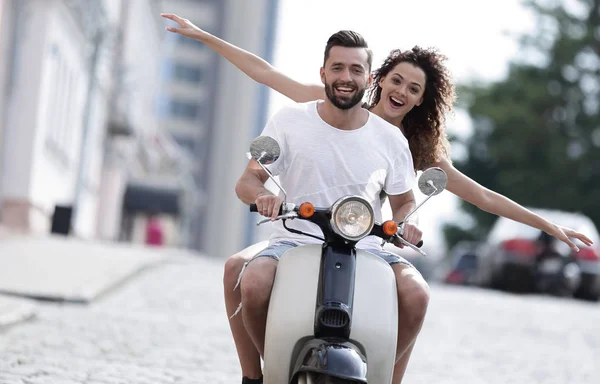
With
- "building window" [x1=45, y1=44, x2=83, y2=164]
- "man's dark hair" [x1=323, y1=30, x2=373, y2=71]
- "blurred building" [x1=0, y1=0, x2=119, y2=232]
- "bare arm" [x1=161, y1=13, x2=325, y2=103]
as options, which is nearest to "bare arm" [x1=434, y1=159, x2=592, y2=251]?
"bare arm" [x1=161, y1=13, x2=325, y2=103]

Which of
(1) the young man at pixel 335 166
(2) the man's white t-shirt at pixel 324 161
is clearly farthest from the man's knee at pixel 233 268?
(2) the man's white t-shirt at pixel 324 161

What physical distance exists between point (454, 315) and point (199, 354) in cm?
672

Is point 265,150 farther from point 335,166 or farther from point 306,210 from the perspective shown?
point 335,166

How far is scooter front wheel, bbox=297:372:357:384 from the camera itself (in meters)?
4.50

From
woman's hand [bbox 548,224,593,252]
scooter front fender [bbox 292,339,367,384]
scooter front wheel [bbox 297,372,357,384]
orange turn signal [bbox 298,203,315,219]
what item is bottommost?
scooter front wheel [bbox 297,372,357,384]

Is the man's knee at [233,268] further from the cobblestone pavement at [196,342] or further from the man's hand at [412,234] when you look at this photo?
the cobblestone pavement at [196,342]

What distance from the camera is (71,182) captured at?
29812mm

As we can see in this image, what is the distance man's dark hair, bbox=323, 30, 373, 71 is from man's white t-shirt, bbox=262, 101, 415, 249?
0.26 metres

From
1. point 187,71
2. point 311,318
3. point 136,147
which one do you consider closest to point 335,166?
point 311,318

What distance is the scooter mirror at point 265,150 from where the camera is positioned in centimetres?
470

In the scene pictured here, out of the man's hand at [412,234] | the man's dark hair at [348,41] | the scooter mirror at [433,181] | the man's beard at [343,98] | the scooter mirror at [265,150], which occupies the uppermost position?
the man's dark hair at [348,41]

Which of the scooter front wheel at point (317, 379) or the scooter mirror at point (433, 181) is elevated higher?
the scooter mirror at point (433, 181)

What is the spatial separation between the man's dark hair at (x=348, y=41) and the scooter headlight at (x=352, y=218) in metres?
0.68

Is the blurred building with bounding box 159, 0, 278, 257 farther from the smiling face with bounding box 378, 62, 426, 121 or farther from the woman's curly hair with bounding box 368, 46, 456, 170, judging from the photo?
the smiling face with bounding box 378, 62, 426, 121
